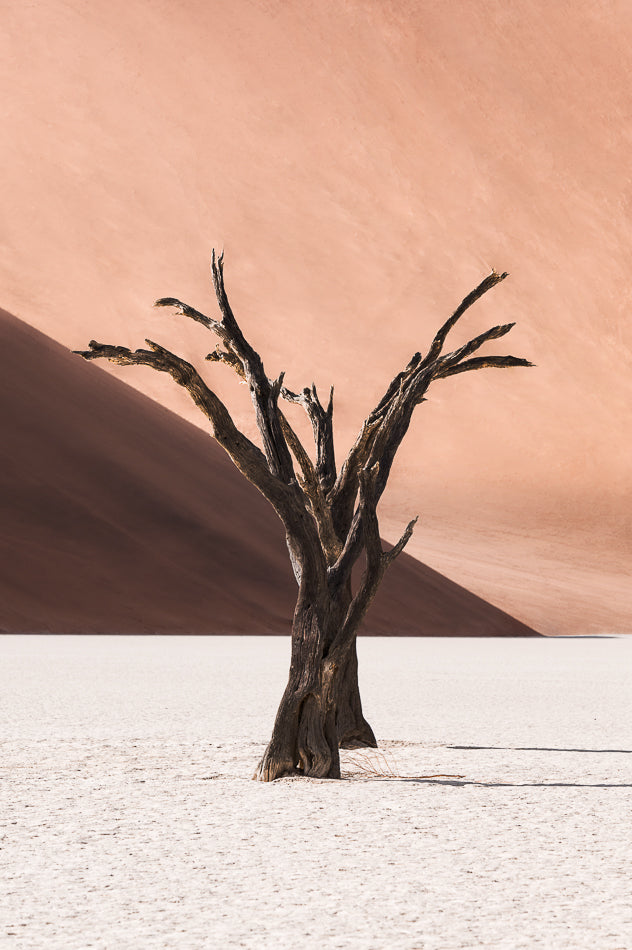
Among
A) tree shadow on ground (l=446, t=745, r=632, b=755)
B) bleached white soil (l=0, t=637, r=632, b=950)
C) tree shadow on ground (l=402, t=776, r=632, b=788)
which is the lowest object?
bleached white soil (l=0, t=637, r=632, b=950)

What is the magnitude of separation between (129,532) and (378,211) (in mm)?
53203

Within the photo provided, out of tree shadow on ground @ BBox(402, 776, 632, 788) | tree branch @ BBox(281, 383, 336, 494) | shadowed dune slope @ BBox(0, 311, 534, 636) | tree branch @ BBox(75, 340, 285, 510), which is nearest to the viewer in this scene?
tree shadow on ground @ BBox(402, 776, 632, 788)

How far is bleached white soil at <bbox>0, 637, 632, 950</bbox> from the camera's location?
16.7 feet

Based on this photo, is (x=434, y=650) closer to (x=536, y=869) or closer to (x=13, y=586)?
(x=13, y=586)

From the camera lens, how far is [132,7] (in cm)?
10625

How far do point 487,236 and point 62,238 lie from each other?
84.9 ft

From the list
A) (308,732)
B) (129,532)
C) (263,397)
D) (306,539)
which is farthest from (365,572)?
(129,532)

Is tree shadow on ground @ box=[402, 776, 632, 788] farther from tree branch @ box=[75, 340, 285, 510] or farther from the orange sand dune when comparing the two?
the orange sand dune

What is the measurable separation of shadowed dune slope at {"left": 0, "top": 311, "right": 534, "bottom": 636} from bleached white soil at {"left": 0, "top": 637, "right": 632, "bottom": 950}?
23.0m

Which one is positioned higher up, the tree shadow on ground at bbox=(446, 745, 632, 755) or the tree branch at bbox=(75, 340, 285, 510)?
the tree branch at bbox=(75, 340, 285, 510)

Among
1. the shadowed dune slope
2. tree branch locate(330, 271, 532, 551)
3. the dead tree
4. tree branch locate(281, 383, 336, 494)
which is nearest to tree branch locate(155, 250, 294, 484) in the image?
the dead tree

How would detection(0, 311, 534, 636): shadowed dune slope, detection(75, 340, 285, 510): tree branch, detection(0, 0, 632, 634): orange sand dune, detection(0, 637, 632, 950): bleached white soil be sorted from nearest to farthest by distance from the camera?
detection(0, 637, 632, 950): bleached white soil, detection(75, 340, 285, 510): tree branch, detection(0, 311, 534, 636): shadowed dune slope, detection(0, 0, 632, 634): orange sand dune

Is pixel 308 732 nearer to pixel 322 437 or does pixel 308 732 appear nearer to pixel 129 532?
pixel 322 437

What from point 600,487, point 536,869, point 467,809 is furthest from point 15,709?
point 600,487
